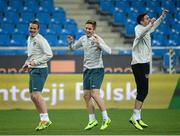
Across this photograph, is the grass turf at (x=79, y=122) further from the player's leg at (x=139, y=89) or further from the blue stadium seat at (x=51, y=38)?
the blue stadium seat at (x=51, y=38)

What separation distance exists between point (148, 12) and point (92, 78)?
14032mm

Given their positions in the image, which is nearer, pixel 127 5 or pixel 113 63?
pixel 113 63

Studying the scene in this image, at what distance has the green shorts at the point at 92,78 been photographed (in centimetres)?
1370

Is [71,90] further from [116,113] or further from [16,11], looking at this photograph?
[16,11]

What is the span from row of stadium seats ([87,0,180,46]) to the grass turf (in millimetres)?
7433

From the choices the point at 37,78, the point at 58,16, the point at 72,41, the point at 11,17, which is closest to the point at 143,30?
the point at 72,41

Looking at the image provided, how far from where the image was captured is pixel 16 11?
25.4m

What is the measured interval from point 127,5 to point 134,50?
13.7 metres

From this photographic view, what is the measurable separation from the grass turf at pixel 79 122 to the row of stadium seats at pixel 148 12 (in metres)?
7.43

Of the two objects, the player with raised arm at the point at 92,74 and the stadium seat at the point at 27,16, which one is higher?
the stadium seat at the point at 27,16

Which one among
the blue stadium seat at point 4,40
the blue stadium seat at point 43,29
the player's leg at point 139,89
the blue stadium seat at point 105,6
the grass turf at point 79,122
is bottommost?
the grass turf at point 79,122

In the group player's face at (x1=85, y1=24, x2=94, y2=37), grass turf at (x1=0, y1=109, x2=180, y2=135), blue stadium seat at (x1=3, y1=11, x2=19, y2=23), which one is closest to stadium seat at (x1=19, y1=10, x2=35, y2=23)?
blue stadium seat at (x1=3, y1=11, x2=19, y2=23)

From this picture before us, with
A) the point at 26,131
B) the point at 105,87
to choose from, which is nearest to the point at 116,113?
the point at 105,87

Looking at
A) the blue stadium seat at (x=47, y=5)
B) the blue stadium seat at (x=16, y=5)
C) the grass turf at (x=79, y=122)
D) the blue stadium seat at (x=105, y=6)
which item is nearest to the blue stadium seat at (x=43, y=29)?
the blue stadium seat at (x=47, y=5)
